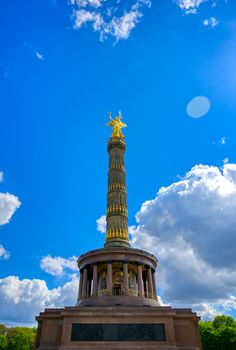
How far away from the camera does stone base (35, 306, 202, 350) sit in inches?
861

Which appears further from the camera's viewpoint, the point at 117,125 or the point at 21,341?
the point at 21,341

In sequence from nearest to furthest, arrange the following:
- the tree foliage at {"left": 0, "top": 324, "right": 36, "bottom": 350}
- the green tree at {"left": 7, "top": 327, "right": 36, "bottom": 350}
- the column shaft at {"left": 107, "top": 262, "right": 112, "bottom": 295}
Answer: the column shaft at {"left": 107, "top": 262, "right": 112, "bottom": 295} < the tree foliage at {"left": 0, "top": 324, "right": 36, "bottom": 350} < the green tree at {"left": 7, "top": 327, "right": 36, "bottom": 350}

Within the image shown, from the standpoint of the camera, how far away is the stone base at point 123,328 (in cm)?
2188

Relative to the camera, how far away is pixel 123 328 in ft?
74.0

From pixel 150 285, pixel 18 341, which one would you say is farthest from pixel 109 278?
pixel 18 341

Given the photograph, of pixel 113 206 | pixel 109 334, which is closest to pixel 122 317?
pixel 109 334

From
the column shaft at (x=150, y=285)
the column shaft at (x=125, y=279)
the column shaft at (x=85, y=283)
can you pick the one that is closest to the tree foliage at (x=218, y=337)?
the column shaft at (x=150, y=285)

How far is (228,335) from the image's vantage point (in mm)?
41125

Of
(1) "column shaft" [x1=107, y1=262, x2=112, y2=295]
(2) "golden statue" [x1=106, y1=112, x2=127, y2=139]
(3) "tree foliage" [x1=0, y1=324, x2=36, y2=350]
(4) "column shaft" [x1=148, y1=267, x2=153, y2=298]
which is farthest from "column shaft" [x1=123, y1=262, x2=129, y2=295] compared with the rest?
(3) "tree foliage" [x1=0, y1=324, x2=36, y2=350]

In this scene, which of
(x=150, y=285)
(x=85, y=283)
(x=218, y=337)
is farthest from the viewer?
(x=218, y=337)

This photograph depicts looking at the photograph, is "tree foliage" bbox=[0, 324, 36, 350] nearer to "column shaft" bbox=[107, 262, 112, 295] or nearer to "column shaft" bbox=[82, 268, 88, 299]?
"column shaft" bbox=[82, 268, 88, 299]

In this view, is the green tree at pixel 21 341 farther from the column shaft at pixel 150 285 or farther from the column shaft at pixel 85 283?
the column shaft at pixel 150 285

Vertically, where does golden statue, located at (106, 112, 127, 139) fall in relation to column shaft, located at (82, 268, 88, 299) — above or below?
above

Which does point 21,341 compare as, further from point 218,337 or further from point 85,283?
point 218,337
